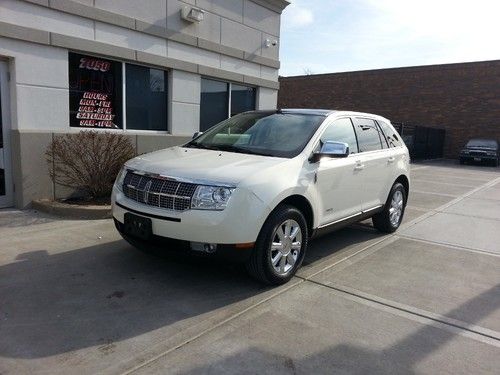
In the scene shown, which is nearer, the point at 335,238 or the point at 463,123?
the point at 335,238

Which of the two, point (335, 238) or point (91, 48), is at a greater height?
point (91, 48)

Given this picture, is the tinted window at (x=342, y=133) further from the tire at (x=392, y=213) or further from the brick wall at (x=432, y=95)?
the brick wall at (x=432, y=95)

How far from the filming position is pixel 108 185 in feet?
24.8

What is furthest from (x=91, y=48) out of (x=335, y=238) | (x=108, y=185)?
(x=335, y=238)

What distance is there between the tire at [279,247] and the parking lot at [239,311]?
159 mm

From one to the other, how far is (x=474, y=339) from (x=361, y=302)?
0.97 m

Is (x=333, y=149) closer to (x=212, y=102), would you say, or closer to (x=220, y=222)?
(x=220, y=222)

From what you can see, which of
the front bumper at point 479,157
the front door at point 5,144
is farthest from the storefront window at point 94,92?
the front bumper at point 479,157

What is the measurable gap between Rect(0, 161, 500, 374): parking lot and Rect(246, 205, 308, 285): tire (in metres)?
0.16

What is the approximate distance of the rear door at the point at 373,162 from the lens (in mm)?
5758

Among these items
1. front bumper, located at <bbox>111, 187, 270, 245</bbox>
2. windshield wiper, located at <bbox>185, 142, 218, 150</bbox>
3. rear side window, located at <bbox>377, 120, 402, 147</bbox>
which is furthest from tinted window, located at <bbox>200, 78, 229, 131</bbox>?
front bumper, located at <bbox>111, 187, 270, 245</bbox>

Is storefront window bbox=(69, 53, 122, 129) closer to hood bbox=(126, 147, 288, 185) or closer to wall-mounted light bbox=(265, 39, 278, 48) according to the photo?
hood bbox=(126, 147, 288, 185)

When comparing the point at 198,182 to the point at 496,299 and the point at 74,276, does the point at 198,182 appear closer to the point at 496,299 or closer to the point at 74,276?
the point at 74,276

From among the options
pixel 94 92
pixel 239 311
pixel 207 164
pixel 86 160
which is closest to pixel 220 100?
pixel 94 92
